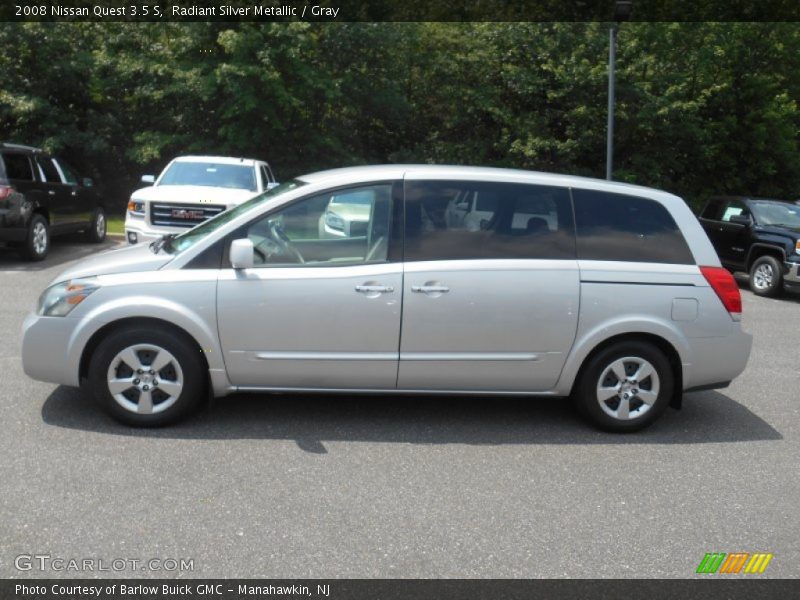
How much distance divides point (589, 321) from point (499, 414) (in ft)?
3.32

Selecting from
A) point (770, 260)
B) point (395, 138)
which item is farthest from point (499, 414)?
point (395, 138)

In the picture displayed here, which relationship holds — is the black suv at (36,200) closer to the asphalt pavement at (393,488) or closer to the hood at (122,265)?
the asphalt pavement at (393,488)

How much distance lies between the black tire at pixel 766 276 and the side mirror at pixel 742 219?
0.71 metres

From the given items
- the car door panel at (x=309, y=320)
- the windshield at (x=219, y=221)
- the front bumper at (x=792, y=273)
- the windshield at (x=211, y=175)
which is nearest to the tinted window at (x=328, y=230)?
the car door panel at (x=309, y=320)

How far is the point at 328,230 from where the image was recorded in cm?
568

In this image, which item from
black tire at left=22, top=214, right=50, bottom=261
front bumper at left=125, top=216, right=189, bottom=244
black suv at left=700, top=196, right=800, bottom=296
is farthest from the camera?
black tire at left=22, top=214, right=50, bottom=261

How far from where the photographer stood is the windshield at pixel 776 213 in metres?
13.7

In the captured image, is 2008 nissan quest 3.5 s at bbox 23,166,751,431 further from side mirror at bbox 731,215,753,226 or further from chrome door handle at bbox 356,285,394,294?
side mirror at bbox 731,215,753,226

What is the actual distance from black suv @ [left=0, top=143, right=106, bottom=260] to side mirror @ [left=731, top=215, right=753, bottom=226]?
438 inches

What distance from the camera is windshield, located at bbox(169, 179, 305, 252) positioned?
5684 millimetres

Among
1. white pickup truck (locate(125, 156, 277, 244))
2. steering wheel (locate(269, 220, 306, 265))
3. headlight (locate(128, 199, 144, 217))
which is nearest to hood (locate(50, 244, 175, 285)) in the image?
steering wheel (locate(269, 220, 306, 265))

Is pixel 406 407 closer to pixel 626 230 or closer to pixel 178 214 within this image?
pixel 626 230

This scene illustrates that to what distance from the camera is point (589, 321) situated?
18.3 ft
